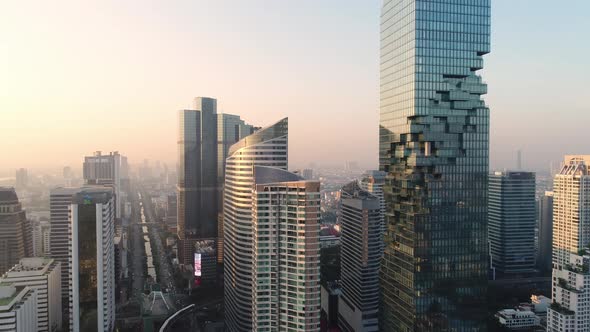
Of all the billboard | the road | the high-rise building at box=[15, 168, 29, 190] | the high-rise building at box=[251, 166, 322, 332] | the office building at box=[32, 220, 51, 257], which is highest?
the high-rise building at box=[15, 168, 29, 190]

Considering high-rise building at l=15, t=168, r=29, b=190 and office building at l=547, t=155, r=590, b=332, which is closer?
high-rise building at l=15, t=168, r=29, b=190

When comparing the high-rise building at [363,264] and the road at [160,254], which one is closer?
the high-rise building at [363,264]

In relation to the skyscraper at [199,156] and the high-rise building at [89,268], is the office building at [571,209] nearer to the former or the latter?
the high-rise building at [89,268]

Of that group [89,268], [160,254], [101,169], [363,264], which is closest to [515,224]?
[363,264]

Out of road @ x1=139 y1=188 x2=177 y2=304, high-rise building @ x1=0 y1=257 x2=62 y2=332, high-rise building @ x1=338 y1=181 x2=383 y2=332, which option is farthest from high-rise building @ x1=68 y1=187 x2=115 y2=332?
high-rise building @ x1=338 y1=181 x2=383 y2=332

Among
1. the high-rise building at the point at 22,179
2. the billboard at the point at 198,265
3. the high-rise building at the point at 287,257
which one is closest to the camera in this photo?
the high-rise building at the point at 287,257

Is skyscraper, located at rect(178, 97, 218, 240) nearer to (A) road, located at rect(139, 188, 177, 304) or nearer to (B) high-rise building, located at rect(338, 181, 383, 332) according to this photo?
(A) road, located at rect(139, 188, 177, 304)

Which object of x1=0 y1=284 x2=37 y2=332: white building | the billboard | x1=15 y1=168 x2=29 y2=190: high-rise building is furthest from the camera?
the billboard

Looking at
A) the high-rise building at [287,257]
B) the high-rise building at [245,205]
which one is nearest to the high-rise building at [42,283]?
the high-rise building at [245,205]
